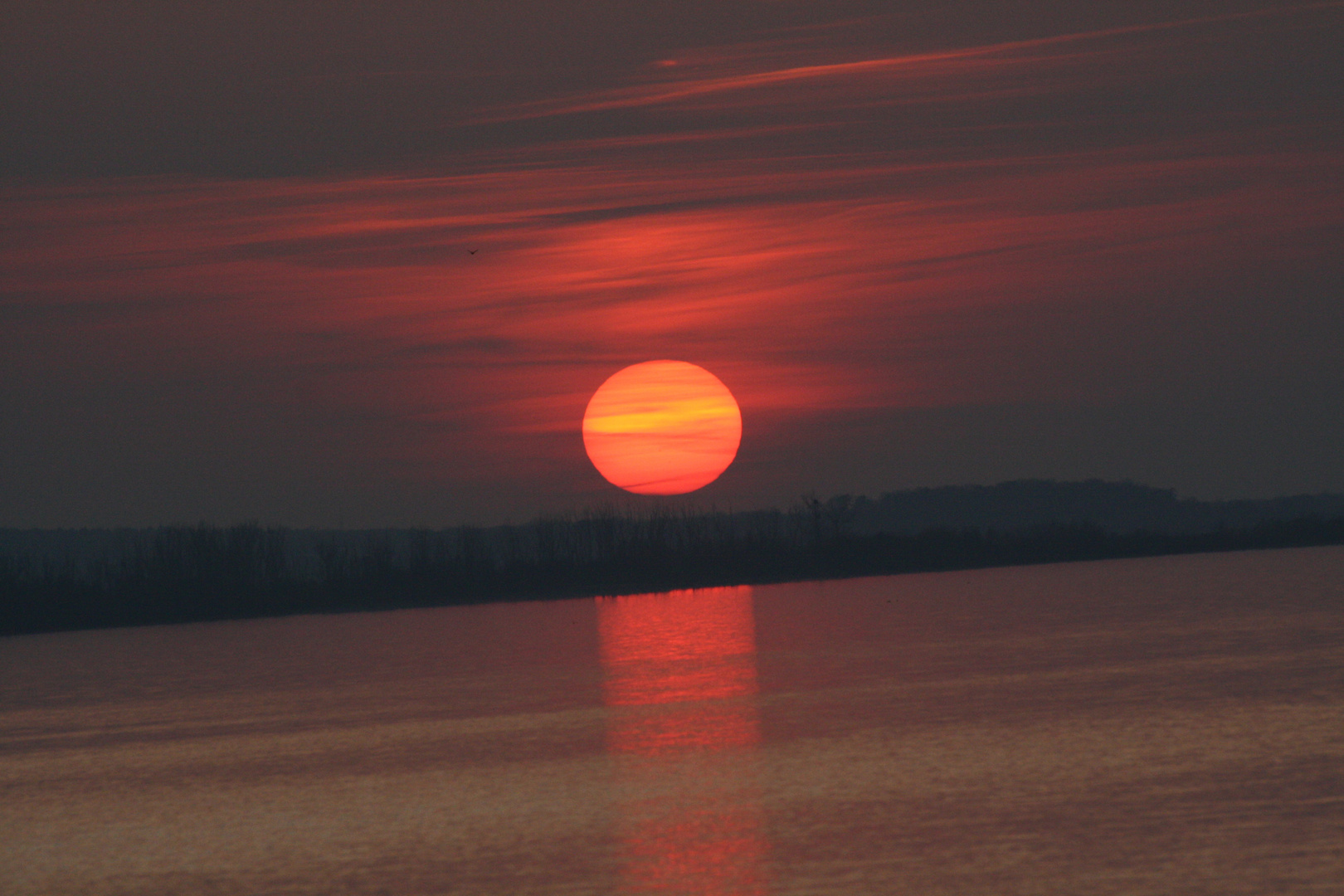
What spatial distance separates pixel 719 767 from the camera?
1730 cm

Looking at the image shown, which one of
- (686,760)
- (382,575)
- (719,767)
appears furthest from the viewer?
(382,575)

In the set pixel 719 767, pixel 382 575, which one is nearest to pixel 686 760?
pixel 719 767

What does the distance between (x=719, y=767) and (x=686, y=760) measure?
32.6 inches

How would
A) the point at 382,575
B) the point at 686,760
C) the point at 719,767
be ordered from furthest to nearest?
the point at 382,575 → the point at 686,760 → the point at 719,767

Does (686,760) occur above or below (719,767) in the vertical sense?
above

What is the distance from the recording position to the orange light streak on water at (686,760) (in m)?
12.1

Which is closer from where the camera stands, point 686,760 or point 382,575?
point 686,760

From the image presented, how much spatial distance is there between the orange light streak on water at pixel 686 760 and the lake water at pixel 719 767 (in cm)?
7

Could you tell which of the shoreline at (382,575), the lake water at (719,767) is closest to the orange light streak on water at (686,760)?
the lake water at (719,767)

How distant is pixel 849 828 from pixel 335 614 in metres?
54.0

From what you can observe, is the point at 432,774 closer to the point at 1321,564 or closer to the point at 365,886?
the point at 365,886

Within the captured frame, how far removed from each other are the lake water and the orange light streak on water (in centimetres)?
7

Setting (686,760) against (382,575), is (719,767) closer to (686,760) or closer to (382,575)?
(686,760)

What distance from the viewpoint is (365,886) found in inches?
476
